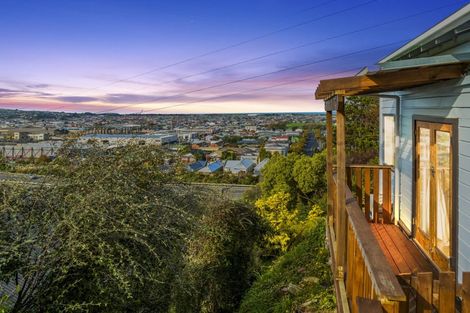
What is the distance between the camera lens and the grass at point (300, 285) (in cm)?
613

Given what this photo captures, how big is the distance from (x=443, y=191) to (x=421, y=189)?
2.87 ft

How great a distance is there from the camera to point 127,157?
5262 millimetres

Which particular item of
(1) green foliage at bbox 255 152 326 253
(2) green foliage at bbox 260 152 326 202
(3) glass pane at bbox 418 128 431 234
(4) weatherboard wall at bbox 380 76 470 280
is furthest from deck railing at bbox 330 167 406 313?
(2) green foliage at bbox 260 152 326 202

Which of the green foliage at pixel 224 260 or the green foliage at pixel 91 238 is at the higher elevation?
the green foliage at pixel 91 238

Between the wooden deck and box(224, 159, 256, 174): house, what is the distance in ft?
108

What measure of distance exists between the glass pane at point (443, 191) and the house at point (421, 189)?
12mm

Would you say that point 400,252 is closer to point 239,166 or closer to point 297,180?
point 297,180

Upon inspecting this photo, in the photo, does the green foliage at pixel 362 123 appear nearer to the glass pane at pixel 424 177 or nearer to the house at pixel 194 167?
the house at pixel 194 167

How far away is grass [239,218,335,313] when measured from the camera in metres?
6.13

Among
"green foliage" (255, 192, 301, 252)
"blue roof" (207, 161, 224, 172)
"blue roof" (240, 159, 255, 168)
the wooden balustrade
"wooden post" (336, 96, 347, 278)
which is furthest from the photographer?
"blue roof" (240, 159, 255, 168)

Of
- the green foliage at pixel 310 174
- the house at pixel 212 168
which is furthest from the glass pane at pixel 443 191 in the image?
the house at pixel 212 168

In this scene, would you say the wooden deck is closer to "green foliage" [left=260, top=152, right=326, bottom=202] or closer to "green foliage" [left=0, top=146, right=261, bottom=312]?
"green foliage" [left=0, top=146, right=261, bottom=312]

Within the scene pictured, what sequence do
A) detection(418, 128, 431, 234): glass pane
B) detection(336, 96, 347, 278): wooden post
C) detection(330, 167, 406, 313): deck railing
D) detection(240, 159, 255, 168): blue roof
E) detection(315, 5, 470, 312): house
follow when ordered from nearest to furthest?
detection(330, 167, 406, 313): deck railing < detection(315, 5, 470, 312): house < detection(336, 96, 347, 278): wooden post < detection(418, 128, 431, 234): glass pane < detection(240, 159, 255, 168): blue roof

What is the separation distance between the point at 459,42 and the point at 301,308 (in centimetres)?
443
